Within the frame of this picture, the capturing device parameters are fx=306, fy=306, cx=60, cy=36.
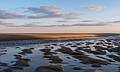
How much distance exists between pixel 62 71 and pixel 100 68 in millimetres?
3460

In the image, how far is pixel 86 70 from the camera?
23672mm

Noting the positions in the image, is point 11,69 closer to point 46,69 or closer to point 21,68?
point 21,68

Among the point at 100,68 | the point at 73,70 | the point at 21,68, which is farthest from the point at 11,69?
the point at 100,68

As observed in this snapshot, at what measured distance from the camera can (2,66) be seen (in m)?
25.2

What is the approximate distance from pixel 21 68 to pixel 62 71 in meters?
3.40

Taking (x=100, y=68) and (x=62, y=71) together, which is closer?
(x=62, y=71)

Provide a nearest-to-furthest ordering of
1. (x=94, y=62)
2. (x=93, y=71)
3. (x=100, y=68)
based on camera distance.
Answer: (x=93, y=71) < (x=100, y=68) < (x=94, y=62)

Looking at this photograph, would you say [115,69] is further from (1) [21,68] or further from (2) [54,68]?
(1) [21,68]

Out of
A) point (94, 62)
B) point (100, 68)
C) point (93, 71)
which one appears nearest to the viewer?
point (93, 71)

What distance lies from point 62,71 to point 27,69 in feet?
9.25

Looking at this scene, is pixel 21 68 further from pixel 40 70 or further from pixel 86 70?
pixel 86 70

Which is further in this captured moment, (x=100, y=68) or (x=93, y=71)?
(x=100, y=68)

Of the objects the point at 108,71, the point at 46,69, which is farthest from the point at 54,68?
the point at 108,71

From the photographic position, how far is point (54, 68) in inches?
948
